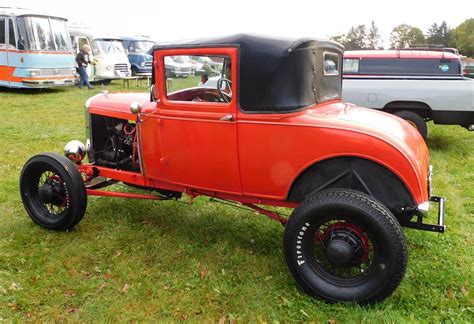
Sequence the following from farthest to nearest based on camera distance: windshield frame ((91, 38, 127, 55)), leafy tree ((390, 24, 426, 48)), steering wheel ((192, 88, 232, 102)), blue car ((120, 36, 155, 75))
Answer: leafy tree ((390, 24, 426, 48)) < blue car ((120, 36, 155, 75)) < windshield frame ((91, 38, 127, 55)) < steering wheel ((192, 88, 232, 102))

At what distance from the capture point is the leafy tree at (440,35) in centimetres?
6465

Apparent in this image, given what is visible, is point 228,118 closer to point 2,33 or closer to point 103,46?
point 2,33

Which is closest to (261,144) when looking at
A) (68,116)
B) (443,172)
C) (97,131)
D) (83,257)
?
(83,257)

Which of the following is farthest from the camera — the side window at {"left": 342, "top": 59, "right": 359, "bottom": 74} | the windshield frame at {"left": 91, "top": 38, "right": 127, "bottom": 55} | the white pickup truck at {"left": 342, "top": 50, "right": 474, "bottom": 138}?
the windshield frame at {"left": 91, "top": 38, "right": 127, "bottom": 55}

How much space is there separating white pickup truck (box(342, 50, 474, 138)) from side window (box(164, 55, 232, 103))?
15.5 ft

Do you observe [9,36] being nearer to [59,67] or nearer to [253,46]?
[59,67]

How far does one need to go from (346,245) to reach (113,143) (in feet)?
9.13

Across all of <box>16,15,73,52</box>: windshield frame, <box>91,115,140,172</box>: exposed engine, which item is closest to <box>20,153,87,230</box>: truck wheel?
<box>91,115,140,172</box>: exposed engine

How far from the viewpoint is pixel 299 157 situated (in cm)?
325

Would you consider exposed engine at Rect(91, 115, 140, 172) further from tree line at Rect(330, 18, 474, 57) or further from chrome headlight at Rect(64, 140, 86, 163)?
tree line at Rect(330, 18, 474, 57)

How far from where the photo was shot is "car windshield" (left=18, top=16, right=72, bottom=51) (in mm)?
13930

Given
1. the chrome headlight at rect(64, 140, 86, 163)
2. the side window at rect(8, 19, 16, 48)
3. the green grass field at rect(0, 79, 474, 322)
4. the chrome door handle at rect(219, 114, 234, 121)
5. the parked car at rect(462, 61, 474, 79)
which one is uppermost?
the side window at rect(8, 19, 16, 48)

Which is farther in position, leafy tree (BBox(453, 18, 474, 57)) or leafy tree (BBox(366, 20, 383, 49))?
leafy tree (BBox(366, 20, 383, 49))

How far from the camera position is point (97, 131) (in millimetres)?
4730
